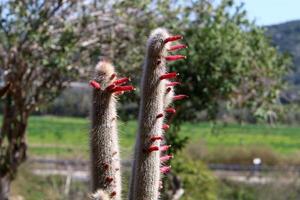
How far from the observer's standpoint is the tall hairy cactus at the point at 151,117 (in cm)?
175

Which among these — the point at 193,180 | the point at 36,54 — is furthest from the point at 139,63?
the point at 193,180

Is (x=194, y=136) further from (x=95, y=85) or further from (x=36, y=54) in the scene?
(x=95, y=85)

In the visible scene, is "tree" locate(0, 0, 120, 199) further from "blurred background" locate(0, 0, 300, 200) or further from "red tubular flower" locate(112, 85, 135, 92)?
"red tubular flower" locate(112, 85, 135, 92)

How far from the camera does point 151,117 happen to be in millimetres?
1756

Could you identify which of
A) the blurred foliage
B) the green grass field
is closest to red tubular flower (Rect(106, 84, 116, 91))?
the blurred foliage

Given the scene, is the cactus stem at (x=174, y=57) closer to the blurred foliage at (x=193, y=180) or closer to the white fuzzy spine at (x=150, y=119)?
the white fuzzy spine at (x=150, y=119)

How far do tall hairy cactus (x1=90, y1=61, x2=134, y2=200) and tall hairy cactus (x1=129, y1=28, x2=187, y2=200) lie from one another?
0.18ft

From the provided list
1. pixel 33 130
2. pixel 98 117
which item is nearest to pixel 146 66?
pixel 98 117

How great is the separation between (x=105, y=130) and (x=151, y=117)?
11 centimetres

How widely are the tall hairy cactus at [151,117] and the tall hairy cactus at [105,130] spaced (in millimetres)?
55

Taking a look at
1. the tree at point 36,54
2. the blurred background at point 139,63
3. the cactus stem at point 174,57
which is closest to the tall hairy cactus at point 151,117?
the cactus stem at point 174,57

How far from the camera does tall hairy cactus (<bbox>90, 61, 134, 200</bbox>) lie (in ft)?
5.57

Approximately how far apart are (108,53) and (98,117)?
26.1 ft

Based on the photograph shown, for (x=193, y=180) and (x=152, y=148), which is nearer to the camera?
(x=152, y=148)
